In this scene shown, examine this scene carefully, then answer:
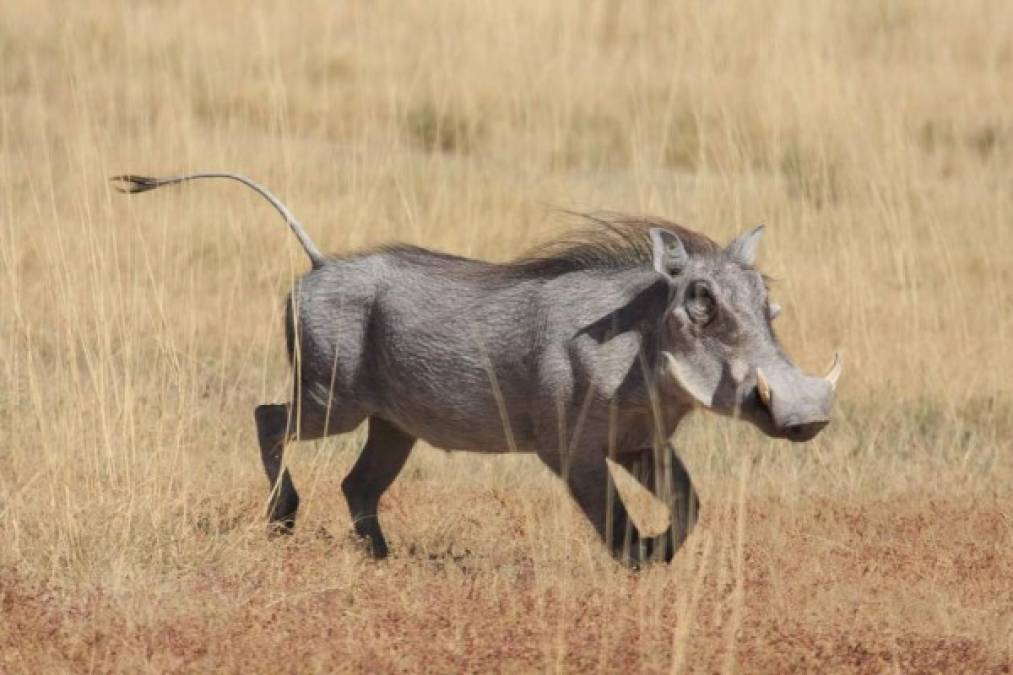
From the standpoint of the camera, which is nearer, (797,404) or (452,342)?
(797,404)

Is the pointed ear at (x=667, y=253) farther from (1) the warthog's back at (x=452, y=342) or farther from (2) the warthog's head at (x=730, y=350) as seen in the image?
(1) the warthog's back at (x=452, y=342)

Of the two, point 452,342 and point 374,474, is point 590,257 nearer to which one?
point 452,342

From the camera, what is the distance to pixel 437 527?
20.6 feet

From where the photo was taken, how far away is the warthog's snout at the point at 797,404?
5.08 meters

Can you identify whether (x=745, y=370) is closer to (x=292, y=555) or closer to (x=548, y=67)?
(x=292, y=555)

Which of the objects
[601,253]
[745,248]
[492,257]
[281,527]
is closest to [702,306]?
[745,248]

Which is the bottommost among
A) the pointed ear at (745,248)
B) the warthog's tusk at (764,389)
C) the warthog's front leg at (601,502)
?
the warthog's front leg at (601,502)

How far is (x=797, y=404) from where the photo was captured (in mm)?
5086

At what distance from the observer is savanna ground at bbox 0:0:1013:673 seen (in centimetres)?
494

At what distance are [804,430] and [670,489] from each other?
544mm

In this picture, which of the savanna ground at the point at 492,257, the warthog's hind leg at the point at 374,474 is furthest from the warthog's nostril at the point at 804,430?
the warthog's hind leg at the point at 374,474

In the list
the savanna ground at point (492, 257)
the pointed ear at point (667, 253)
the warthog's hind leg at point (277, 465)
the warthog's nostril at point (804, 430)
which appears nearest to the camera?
the savanna ground at point (492, 257)

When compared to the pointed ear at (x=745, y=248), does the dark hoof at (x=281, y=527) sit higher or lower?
lower

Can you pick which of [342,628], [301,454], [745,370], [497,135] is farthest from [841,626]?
[497,135]
